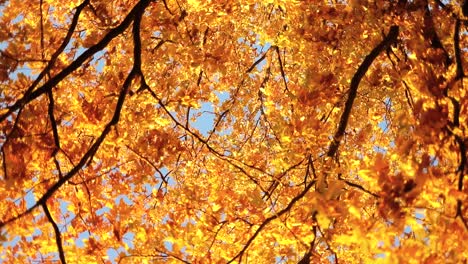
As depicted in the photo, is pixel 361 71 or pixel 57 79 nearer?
pixel 57 79

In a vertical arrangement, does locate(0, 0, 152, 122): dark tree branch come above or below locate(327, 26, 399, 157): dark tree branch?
below

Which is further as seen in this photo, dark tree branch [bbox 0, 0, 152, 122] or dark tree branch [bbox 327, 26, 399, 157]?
dark tree branch [bbox 327, 26, 399, 157]

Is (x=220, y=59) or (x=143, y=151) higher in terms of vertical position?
(x=220, y=59)

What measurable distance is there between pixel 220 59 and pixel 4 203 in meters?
3.07

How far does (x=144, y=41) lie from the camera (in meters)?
6.55

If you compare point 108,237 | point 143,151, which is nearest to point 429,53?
point 108,237

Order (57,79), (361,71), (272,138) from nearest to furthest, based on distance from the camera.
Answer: (57,79)
(361,71)
(272,138)

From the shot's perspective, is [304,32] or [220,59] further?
[220,59]

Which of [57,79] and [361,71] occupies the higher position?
[361,71]

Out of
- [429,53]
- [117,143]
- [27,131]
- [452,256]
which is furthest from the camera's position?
[117,143]

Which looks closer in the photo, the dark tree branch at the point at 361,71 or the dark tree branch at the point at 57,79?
the dark tree branch at the point at 57,79

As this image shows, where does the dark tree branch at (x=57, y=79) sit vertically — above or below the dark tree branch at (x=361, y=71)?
below

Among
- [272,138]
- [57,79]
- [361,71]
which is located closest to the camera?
[57,79]

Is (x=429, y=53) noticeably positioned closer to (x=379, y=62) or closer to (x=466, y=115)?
(x=466, y=115)
